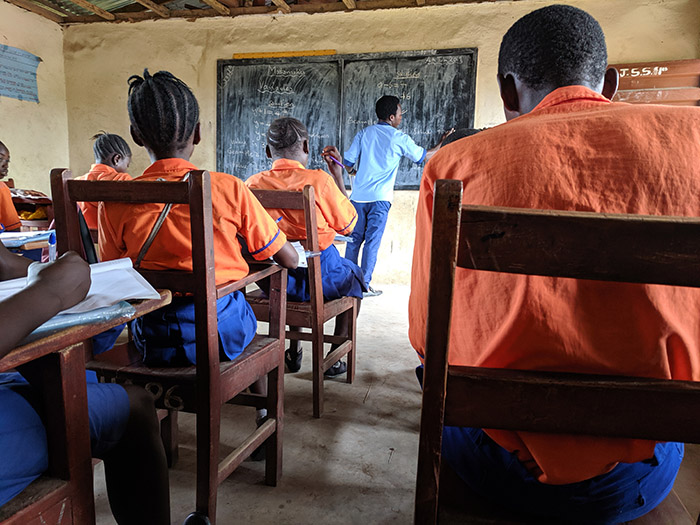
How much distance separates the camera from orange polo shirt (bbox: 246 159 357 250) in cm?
219

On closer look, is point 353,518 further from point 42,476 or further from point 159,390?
point 42,476

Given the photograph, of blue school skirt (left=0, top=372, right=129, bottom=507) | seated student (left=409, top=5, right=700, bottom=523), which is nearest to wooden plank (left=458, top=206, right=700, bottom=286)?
seated student (left=409, top=5, right=700, bottom=523)

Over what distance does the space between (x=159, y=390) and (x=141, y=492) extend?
32 cm

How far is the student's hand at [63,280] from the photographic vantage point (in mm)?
593

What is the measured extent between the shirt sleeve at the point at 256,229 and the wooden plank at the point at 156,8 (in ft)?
14.8

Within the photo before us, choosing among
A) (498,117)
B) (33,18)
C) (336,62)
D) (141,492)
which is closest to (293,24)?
(336,62)

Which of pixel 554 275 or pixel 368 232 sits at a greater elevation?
pixel 554 275

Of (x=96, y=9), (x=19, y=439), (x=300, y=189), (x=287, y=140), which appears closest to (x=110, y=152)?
(x=287, y=140)

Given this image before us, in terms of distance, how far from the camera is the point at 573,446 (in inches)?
23.3

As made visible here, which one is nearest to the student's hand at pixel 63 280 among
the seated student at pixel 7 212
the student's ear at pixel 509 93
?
the student's ear at pixel 509 93

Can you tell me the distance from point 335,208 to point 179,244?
3.60 ft

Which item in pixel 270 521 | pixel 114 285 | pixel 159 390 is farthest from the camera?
pixel 270 521

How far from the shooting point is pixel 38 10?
16.6ft

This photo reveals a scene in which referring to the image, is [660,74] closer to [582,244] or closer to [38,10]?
[582,244]
